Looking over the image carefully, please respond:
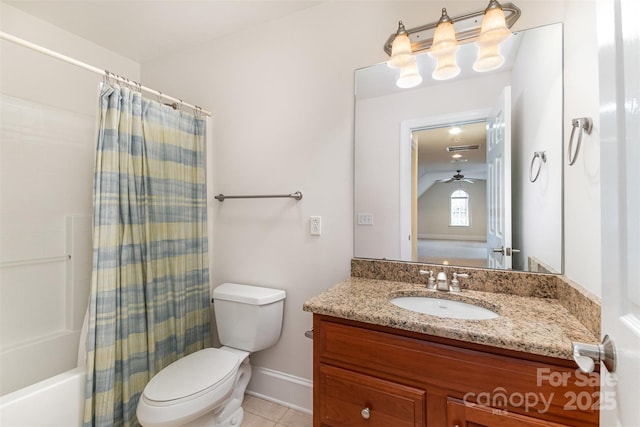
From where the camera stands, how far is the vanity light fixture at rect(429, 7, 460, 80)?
47.7 inches

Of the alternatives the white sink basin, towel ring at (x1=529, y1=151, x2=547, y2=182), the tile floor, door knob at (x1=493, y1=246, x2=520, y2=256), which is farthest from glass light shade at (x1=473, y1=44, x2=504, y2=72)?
the tile floor

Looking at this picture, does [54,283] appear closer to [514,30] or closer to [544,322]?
[544,322]

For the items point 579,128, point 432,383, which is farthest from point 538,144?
point 432,383

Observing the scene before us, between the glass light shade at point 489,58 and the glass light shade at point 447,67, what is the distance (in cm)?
9

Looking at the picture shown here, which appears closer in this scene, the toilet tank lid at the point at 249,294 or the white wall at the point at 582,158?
the white wall at the point at 582,158

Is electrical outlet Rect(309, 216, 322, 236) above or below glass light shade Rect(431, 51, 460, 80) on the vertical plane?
below

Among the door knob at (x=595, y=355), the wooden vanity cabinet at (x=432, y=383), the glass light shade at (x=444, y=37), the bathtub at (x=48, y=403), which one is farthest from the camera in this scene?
the glass light shade at (x=444, y=37)

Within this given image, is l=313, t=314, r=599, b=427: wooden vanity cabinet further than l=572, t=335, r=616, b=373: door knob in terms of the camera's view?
Yes

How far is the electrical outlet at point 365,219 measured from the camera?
1.53 metres

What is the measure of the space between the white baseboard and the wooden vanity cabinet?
0.63m

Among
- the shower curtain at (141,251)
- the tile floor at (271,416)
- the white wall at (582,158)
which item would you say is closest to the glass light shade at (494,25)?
the white wall at (582,158)

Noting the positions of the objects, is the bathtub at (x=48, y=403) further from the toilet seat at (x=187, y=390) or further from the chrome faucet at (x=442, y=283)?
the chrome faucet at (x=442, y=283)

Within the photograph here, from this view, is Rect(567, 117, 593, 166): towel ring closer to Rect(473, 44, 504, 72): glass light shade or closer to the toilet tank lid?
Rect(473, 44, 504, 72): glass light shade

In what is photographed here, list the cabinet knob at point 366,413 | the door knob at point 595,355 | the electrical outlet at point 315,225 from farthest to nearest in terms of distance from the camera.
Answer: the electrical outlet at point 315,225 → the cabinet knob at point 366,413 → the door knob at point 595,355
